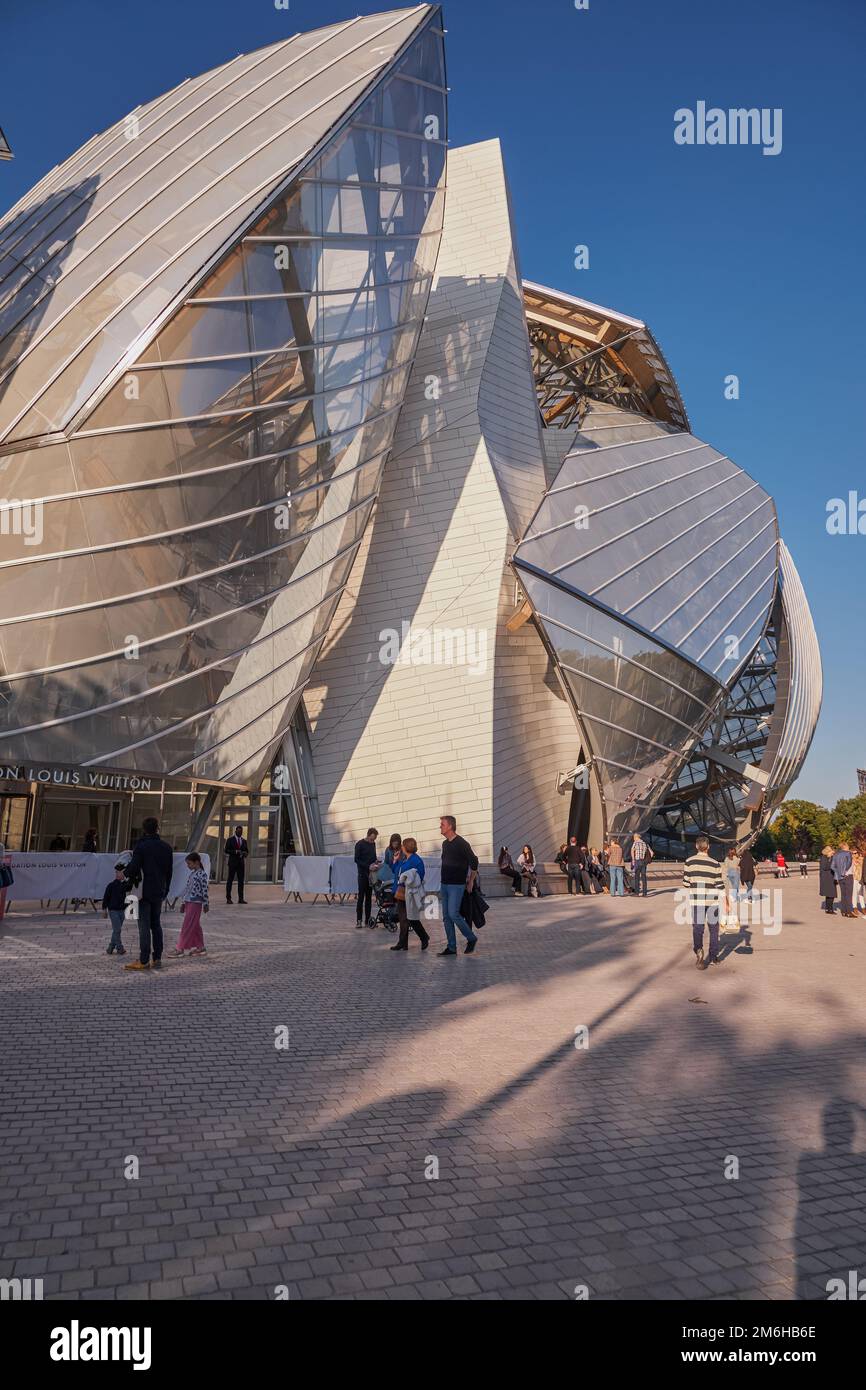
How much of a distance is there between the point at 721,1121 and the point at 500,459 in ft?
79.0

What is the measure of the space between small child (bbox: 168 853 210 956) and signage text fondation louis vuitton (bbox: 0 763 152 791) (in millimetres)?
7776

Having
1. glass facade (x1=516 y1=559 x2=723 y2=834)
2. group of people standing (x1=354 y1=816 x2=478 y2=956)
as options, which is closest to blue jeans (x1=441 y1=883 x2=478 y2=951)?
group of people standing (x1=354 y1=816 x2=478 y2=956)

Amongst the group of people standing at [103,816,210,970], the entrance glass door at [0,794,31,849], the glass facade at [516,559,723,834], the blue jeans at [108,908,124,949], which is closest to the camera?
the group of people standing at [103,816,210,970]

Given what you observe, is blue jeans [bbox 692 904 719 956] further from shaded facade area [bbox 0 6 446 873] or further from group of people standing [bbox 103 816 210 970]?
shaded facade area [bbox 0 6 446 873]

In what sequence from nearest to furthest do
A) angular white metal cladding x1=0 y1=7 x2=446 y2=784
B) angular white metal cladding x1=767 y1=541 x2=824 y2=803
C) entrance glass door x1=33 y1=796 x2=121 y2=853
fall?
angular white metal cladding x1=0 y1=7 x2=446 y2=784, entrance glass door x1=33 y1=796 x2=121 y2=853, angular white metal cladding x1=767 y1=541 x2=824 y2=803

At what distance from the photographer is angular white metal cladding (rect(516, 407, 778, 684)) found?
91.2 feet

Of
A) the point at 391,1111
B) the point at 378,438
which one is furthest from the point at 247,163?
the point at 391,1111

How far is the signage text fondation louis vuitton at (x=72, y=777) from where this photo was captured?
19016 millimetres

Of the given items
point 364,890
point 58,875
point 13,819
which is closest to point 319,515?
point 13,819

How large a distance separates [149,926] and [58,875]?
742 cm

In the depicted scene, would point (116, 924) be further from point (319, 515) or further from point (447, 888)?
point (319, 515)

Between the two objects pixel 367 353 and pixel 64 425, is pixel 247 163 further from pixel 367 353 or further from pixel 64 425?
pixel 64 425

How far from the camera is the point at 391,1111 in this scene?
6.09m

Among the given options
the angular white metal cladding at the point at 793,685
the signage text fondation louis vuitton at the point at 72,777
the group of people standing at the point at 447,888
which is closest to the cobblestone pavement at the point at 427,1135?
the group of people standing at the point at 447,888
